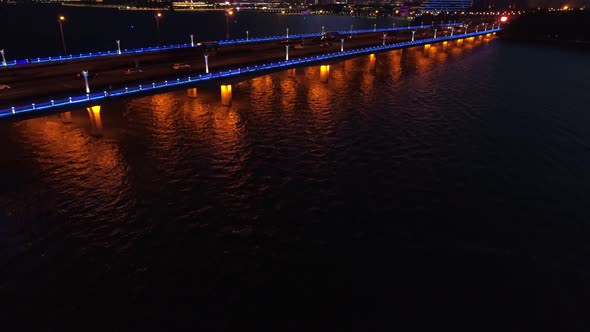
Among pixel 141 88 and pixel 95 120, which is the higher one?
pixel 141 88

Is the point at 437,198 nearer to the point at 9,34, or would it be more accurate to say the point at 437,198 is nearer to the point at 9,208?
the point at 9,208

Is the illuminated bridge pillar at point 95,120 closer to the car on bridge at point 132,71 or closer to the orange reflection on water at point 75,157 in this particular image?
the orange reflection on water at point 75,157

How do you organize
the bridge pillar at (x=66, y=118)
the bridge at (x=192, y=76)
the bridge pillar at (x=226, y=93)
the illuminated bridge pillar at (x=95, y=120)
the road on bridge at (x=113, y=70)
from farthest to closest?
the bridge pillar at (x=226, y=93), the bridge pillar at (x=66, y=118), the illuminated bridge pillar at (x=95, y=120), the road on bridge at (x=113, y=70), the bridge at (x=192, y=76)

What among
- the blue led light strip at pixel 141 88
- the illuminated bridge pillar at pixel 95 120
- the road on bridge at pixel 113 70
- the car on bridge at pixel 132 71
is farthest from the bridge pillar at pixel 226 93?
the illuminated bridge pillar at pixel 95 120

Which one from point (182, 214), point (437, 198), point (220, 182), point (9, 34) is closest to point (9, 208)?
point (182, 214)

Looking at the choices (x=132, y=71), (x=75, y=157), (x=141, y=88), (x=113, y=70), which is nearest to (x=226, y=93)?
(x=132, y=71)

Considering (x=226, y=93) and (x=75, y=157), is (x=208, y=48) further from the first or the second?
Result: (x=75, y=157)
